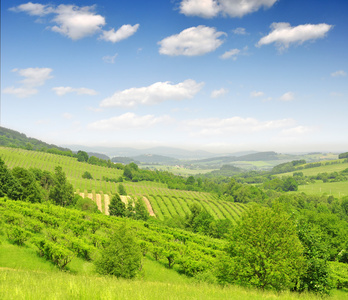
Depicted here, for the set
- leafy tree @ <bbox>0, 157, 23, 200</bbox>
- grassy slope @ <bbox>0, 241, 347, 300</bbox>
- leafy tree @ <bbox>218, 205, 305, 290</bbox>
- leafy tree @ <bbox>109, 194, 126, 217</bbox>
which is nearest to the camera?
grassy slope @ <bbox>0, 241, 347, 300</bbox>

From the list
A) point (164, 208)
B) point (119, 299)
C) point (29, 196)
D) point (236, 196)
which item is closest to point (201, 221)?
point (164, 208)

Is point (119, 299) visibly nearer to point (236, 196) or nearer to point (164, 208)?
point (164, 208)

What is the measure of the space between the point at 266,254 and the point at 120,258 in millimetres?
15508

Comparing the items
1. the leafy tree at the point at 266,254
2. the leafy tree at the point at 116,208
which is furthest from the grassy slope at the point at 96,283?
the leafy tree at the point at 116,208

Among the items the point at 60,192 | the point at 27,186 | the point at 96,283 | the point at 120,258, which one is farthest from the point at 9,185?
→ the point at 96,283

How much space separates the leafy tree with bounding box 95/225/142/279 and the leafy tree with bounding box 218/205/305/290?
10018 mm

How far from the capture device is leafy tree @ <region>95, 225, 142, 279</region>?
993 inches

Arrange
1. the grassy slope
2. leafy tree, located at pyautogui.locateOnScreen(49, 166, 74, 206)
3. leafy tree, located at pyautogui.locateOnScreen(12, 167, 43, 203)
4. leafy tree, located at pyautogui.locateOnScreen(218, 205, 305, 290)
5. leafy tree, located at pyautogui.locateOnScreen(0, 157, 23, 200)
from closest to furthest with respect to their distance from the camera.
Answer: the grassy slope → leafy tree, located at pyautogui.locateOnScreen(218, 205, 305, 290) → leafy tree, located at pyautogui.locateOnScreen(0, 157, 23, 200) → leafy tree, located at pyautogui.locateOnScreen(12, 167, 43, 203) → leafy tree, located at pyautogui.locateOnScreen(49, 166, 74, 206)

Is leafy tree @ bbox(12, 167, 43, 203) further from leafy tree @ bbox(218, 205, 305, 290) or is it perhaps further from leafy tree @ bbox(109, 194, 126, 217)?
leafy tree @ bbox(218, 205, 305, 290)

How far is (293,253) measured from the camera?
837 inches

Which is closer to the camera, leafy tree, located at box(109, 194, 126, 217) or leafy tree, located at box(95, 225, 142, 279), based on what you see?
leafy tree, located at box(95, 225, 142, 279)

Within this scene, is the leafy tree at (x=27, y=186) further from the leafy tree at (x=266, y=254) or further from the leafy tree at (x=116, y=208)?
the leafy tree at (x=266, y=254)

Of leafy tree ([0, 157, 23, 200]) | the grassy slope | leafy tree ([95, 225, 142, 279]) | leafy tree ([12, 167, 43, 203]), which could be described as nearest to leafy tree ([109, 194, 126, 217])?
leafy tree ([12, 167, 43, 203])

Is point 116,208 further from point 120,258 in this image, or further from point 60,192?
point 120,258
